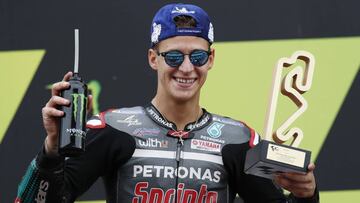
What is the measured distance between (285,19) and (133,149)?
1.34m

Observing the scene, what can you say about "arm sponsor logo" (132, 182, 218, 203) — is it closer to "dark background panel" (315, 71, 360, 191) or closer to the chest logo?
the chest logo

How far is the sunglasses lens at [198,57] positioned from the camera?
290 cm

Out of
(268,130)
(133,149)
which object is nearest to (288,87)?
(268,130)

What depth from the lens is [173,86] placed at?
291 cm

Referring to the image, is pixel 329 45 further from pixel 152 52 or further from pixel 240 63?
pixel 152 52

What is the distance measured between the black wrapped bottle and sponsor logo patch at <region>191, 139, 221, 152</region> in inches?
19.9

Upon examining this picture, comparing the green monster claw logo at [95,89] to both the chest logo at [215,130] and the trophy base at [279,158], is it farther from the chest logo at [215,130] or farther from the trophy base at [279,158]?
the trophy base at [279,158]

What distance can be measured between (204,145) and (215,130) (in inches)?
3.7

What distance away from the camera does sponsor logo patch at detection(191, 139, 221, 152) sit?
2934 mm

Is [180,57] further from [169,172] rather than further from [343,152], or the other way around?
[343,152]

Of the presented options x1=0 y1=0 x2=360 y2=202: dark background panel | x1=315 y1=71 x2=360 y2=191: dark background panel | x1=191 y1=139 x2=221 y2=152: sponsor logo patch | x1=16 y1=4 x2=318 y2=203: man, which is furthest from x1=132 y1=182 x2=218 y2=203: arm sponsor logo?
x1=315 y1=71 x2=360 y2=191: dark background panel

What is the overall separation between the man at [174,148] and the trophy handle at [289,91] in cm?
9

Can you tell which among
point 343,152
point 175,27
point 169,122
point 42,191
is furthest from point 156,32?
point 343,152

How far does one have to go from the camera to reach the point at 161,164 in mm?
2887
